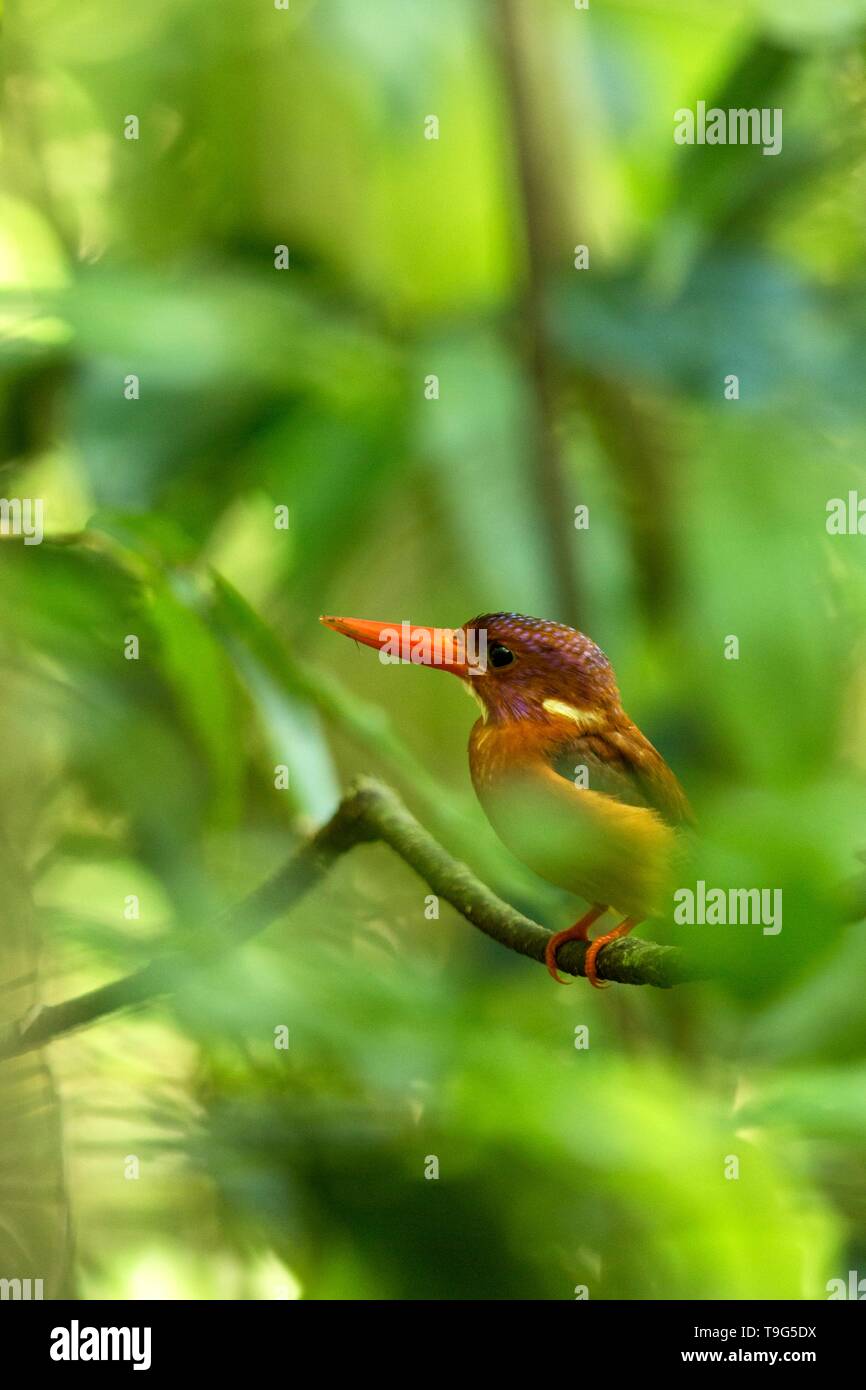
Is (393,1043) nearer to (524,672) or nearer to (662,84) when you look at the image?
(524,672)

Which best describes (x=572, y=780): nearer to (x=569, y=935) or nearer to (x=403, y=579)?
(x=569, y=935)

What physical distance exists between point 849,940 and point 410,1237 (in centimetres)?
39

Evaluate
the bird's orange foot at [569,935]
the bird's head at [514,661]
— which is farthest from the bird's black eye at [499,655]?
the bird's orange foot at [569,935]

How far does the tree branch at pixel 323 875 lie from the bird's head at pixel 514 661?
0.06 meters

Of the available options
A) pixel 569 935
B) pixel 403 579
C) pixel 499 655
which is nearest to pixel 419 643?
pixel 499 655

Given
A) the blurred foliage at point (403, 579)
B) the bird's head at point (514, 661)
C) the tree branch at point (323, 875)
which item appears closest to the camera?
the tree branch at point (323, 875)

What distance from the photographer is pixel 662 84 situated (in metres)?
1.64

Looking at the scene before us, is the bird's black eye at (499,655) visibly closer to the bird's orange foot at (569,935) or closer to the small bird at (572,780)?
the small bird at (572,780)

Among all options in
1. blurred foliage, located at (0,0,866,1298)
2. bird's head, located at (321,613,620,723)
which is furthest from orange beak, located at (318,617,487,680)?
blurred foliage, located at (0,0,866,1298)

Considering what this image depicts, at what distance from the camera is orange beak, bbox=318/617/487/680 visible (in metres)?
0.66

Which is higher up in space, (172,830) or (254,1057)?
(172,830)

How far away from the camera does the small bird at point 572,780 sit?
2.12ft

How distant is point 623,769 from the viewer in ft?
2.16

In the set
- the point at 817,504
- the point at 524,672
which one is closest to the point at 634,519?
the point at 817,504
